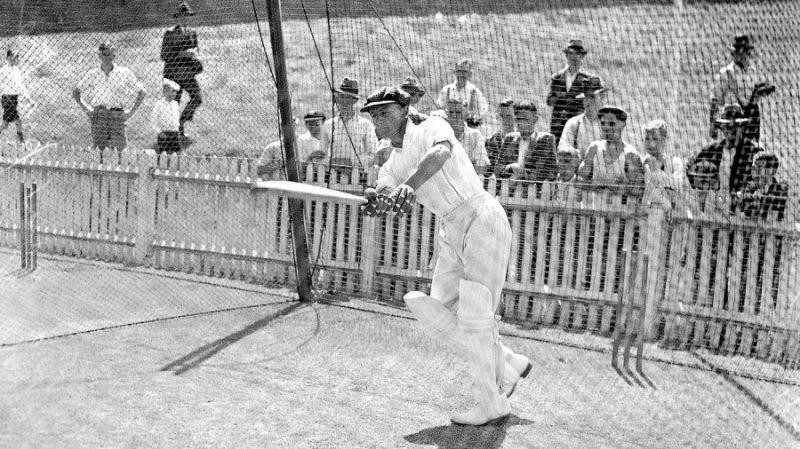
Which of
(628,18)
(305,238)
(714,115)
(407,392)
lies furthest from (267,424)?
(628,18)

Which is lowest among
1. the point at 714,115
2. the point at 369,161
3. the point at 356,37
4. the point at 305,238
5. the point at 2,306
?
the point at 2,306

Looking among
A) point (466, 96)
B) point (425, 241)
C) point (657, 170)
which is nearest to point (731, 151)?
point (657, 170)

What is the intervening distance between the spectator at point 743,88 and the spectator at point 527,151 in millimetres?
1806

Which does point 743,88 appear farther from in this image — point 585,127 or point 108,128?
point 108,128

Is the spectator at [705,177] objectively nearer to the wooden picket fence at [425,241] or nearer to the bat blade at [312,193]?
the wooden picket fence at [425,241]

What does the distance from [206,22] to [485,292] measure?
206 inches

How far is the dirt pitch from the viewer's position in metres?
5.30

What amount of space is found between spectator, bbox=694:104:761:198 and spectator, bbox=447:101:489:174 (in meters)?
2.03

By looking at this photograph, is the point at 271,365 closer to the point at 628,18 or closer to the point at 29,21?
the point at 29,21

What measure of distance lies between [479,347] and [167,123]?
21.9 feet

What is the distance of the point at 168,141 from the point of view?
36.5 ft

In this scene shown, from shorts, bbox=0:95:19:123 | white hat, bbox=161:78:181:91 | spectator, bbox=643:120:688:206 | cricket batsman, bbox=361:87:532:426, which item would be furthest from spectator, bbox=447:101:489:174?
shorts, bbox=0:95:19:123

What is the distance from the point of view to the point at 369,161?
9844 mm

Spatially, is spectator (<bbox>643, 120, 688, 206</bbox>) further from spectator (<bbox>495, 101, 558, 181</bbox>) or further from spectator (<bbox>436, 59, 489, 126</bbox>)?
spectator (<bbox>436, 59, 489, 126</bbox>)
